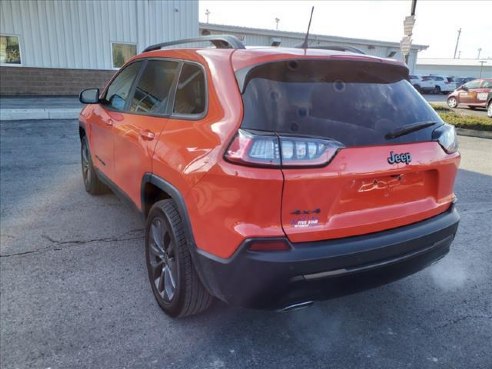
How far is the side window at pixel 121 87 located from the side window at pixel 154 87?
238mm

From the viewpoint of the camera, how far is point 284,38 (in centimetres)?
2530

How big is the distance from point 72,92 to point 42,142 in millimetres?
9458

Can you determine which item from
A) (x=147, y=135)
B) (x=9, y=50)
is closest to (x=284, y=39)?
(x=9, y=50)

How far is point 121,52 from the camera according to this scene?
57.6 ft

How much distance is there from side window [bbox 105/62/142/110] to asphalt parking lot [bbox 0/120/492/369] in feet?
4.20

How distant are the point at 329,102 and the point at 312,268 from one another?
0.90m

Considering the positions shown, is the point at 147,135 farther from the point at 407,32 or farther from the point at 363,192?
the point at 407,32

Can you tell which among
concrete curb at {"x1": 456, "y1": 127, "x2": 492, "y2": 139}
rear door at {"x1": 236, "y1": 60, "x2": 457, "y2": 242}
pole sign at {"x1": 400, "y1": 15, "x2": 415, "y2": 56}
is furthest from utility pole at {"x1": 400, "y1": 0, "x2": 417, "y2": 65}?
rear door at {"x1": 236, "y1": 60, "x2": 457, "y2": 242}

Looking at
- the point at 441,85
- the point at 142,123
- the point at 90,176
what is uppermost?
the point at 142,123

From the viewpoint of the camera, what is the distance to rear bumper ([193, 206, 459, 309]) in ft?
6.68

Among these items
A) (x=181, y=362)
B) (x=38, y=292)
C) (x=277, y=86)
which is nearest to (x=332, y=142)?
(x=277, y=86)

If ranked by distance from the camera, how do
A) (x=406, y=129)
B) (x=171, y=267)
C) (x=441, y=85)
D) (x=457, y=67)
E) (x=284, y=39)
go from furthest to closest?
(x=457, y=67) → (x=441, y=85) → (x=284, y=39) → (x=171, y=267) → (x=406, y=129)

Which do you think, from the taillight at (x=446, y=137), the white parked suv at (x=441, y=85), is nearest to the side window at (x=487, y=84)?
the white parked suv at (x=441, y=85)

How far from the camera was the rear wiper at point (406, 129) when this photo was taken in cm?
232
